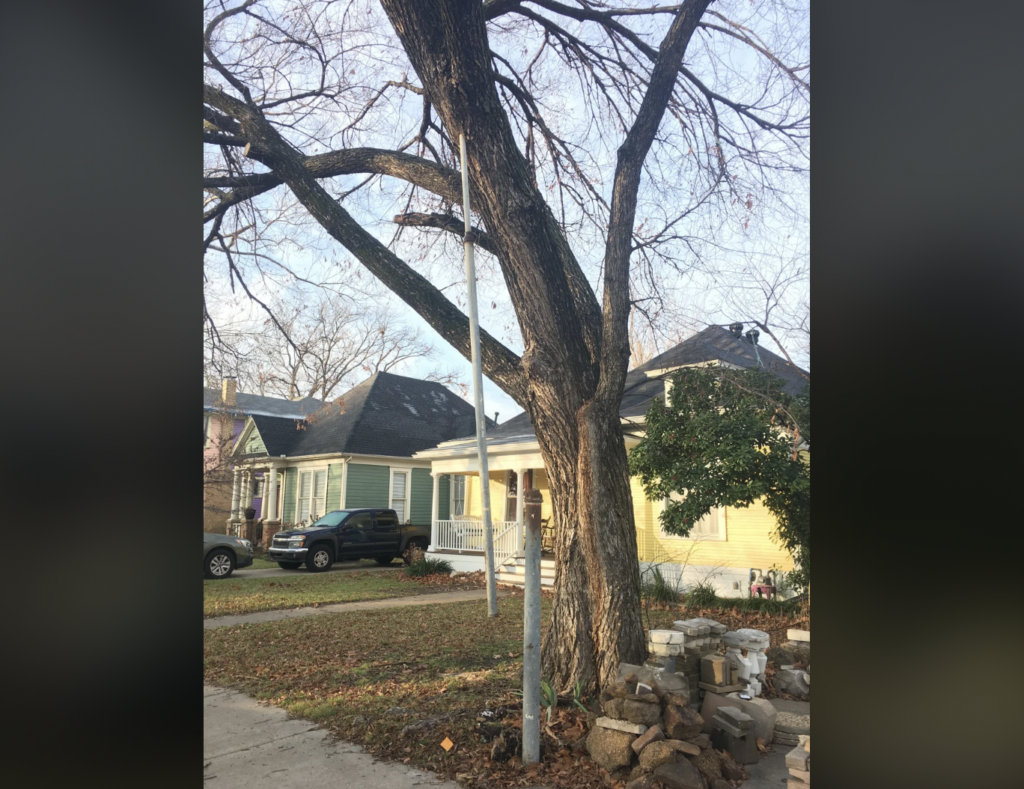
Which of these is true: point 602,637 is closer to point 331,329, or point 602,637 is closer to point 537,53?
point 537,53

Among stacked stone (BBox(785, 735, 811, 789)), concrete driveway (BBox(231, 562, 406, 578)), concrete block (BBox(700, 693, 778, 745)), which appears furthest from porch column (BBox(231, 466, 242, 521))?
stacked stone (BBox(785, 735, 811, 789))

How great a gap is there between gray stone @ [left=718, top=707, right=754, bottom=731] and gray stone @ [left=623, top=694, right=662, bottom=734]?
1.48ft

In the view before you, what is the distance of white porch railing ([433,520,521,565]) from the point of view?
29.4ft

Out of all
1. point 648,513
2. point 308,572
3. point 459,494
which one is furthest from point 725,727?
point 459,494

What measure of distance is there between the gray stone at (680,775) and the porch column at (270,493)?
1194cm

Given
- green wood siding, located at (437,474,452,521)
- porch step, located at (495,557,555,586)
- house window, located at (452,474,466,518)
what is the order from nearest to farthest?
porch step, located at (495,557,555,586) < house window, located at (452,474,466,518) < green wood siding, located at (437,474,452,521)

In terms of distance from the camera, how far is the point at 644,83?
19.2 feet

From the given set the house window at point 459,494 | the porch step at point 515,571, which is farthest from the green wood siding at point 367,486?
the porch step at point 515,571

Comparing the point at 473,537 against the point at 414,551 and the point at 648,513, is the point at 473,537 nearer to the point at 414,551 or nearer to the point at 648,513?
the point at 414,551

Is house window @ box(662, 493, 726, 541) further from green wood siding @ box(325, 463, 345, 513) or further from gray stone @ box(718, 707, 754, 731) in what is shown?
green wood siding @ box(325, 463, 345, 513)

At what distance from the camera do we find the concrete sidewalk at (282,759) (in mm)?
2975
